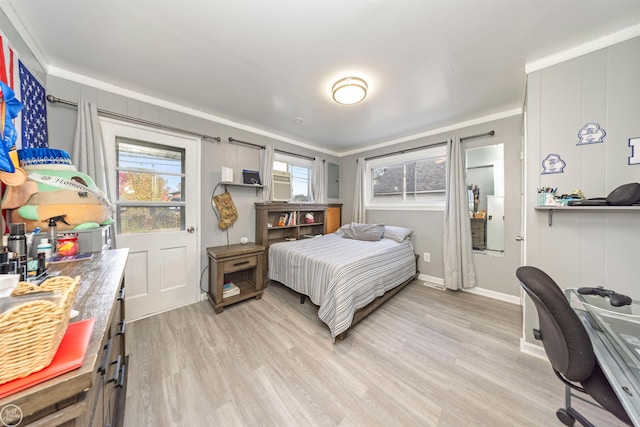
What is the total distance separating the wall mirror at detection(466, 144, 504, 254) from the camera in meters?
2.79

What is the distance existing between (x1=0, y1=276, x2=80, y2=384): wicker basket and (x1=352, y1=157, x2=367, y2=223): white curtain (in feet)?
12.4

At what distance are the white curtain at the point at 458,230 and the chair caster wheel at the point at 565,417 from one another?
67.5 inches

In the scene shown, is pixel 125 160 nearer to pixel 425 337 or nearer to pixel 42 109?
pixel 42 109

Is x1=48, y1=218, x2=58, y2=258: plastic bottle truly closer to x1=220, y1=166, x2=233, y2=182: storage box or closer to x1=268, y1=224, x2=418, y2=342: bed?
x1=220, y1=166, x2=233, y2=182: storage box

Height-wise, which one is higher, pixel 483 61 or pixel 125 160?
pixel 483 61

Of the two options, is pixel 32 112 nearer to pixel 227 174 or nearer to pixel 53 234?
pixel 53 234

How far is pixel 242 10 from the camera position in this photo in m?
1.32

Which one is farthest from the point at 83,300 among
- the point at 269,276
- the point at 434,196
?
the point at 434,196

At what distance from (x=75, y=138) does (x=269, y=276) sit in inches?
93.4

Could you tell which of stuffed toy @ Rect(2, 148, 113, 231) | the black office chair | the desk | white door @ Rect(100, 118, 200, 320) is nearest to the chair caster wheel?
the black office chair

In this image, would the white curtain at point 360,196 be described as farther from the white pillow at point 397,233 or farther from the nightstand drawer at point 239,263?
the nightstand drawer at point 239,263

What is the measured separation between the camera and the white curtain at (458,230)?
112 inches

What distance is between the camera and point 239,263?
2.54 meters

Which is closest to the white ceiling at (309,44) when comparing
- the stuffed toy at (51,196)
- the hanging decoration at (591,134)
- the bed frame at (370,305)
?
the hanging decoration at (591,134)
